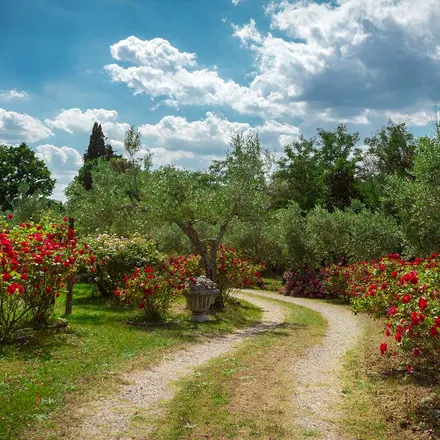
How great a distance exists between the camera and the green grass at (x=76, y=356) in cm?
643

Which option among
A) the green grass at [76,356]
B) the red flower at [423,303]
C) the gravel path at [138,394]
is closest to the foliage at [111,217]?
the green grass at [76,356]

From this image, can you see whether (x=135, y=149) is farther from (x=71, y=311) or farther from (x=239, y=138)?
(x=71, y=311)

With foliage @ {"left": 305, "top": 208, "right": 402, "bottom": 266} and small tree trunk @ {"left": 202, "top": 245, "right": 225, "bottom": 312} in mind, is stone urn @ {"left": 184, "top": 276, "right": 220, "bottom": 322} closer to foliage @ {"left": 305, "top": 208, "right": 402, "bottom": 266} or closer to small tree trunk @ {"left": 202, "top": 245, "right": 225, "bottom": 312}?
small tree trunk @ {"left": 202, "top": 245, "right": 225, "bottom": 312}

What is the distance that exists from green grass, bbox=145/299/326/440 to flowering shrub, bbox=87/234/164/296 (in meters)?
6.99

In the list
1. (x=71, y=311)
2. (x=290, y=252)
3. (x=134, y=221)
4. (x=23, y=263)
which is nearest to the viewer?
(x=23, y=263)

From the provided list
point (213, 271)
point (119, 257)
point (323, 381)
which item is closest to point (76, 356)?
point (323, 381)

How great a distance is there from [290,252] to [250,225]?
5.42 meters

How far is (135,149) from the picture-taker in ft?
124

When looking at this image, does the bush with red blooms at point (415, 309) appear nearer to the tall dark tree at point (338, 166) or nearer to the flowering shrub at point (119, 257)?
the flowering shrub at point (119, 257)

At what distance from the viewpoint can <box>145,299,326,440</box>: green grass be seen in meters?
6.13

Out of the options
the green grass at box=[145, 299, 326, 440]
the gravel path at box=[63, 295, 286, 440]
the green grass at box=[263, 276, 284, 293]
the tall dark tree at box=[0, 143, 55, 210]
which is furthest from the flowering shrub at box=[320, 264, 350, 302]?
the tall dark tree at box=[0, 143, 55, 210]

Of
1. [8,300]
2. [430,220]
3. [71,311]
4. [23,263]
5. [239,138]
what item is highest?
[239,138]

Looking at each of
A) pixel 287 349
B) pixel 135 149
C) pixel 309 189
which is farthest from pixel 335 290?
pixel 309 189

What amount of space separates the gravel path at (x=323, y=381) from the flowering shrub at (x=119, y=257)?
7066 millimetres
